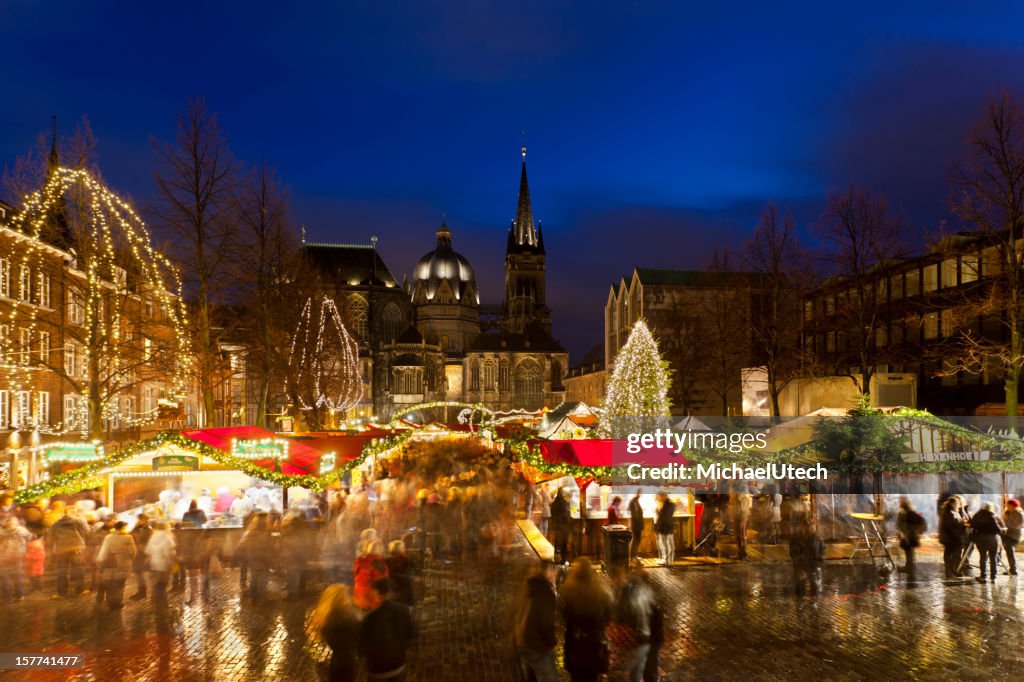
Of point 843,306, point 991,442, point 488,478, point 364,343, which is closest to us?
point 991,442

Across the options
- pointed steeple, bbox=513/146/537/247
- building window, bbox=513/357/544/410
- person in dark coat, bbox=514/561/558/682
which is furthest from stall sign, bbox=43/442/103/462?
pointed steeple, bbox=513/146/537/247

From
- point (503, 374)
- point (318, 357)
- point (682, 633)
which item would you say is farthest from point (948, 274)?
point (503, 374)

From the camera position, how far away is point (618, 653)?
894 cm

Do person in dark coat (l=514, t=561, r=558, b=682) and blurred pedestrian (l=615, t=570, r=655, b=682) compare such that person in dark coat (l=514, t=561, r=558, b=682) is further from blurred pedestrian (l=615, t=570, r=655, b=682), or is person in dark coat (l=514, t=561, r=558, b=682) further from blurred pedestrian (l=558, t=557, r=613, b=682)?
blurred pedestrian (l=615, t=570, r=655, b=682)

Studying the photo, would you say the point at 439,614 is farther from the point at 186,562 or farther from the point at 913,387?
the point at 913,387

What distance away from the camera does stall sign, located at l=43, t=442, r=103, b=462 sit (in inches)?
517

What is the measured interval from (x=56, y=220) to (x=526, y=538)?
17.5 meters

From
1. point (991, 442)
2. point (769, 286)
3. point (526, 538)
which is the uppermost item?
point (769, 286)

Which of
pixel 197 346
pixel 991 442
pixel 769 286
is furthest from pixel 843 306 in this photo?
pixel 197 346

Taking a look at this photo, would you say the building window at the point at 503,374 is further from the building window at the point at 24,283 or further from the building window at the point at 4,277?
the building window at the point at 4,277

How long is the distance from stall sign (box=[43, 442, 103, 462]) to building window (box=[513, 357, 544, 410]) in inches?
3632

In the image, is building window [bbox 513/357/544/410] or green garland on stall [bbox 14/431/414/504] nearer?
green garland on stall [bbox 14/431/414/504]

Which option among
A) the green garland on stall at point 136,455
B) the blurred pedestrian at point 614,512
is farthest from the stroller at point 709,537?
the green garland on stall at point 136,455

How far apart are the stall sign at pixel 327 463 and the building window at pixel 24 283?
12690mm
